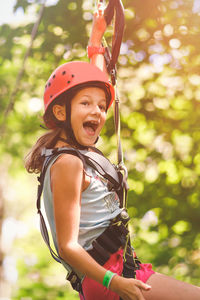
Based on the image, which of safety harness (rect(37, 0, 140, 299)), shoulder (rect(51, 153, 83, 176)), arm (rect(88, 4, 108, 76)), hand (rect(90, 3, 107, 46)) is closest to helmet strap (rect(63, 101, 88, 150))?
safety harness (rect(37, 0, 140, 299))

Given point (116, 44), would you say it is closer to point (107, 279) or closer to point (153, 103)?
point (107, 279)

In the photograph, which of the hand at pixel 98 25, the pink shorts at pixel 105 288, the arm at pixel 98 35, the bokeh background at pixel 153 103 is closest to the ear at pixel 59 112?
the arm at pixel 98 35

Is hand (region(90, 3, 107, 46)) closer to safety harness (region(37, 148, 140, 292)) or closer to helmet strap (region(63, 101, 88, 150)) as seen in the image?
helmet strap (region(63, 101, 88, 150))

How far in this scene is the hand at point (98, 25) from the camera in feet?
9.00

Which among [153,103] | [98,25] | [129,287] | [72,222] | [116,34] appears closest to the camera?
[129,287]

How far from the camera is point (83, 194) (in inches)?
83.0

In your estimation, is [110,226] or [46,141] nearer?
[110,226]

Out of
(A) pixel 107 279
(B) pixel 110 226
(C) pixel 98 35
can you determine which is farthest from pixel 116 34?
(A) pixel 107 279

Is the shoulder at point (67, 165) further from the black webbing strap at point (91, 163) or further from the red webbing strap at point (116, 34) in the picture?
the red webbing strap at point (116, 34)

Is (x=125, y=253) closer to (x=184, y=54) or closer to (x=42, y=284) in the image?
(x=184, y=54)

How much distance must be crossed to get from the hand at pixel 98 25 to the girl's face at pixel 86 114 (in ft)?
2.09

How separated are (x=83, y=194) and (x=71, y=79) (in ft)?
2.09

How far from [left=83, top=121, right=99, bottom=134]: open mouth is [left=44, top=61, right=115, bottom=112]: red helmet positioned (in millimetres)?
217

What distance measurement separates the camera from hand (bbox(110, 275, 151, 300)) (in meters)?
1.76
